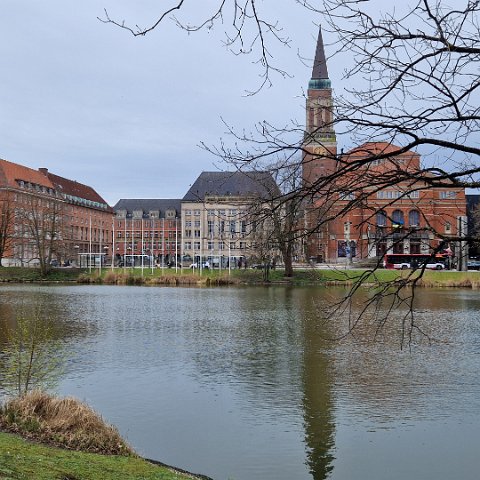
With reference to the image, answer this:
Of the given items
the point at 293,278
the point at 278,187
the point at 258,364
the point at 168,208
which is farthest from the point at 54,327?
the point at 168,208

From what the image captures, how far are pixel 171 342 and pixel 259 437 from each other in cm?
889

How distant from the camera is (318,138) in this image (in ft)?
15.7

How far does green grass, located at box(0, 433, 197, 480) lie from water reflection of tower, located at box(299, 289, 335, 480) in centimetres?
220

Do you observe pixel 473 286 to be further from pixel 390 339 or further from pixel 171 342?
pixel 171 342

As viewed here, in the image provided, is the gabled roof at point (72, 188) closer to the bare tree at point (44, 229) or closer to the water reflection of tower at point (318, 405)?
the bare tree at point (44, 229)

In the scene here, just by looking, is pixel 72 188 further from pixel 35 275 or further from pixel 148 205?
pixel 35 275

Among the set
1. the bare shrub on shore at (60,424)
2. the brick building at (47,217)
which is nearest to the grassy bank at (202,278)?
the brick building at (47,217)

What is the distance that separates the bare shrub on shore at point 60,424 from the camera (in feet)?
25.5

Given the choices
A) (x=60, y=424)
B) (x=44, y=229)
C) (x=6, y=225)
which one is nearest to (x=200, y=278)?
(x=44, y=229)

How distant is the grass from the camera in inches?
236

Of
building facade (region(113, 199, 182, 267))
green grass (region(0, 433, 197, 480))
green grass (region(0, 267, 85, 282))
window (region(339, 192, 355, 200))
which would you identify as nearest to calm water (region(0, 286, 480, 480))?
green grass (region(0, 433, 197, 480))

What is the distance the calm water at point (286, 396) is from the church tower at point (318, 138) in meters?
2.10

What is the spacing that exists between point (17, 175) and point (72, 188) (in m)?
19.6

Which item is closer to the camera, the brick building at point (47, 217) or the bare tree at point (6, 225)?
the brick building at point (47, 217)
